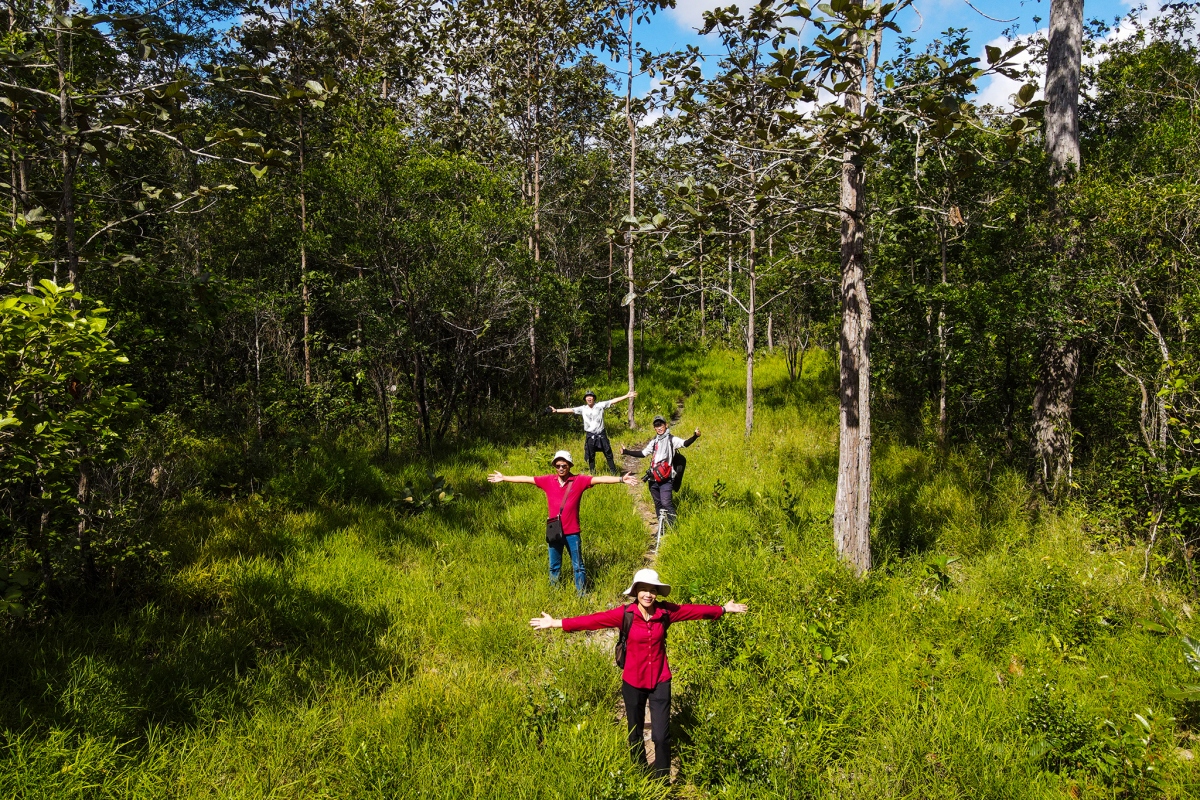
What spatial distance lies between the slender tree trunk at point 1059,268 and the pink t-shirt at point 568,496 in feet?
19.8

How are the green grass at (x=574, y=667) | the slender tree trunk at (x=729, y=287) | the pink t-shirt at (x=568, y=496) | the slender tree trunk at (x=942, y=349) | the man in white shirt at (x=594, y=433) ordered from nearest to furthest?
the green grass at (x=574, y=667)
the pink t-shirt at (x=568, y=496)
the slender tree trunk at (x=729, y=287)
the slender tree trunk at (x=942, y=349)
the man in white shirt at (x=594, y=433)

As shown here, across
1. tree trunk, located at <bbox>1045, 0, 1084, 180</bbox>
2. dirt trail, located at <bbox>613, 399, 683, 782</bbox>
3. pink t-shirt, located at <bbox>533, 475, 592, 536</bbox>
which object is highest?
tree trunk, located at <bbox>1045, 0, 1084, 180</bbox>

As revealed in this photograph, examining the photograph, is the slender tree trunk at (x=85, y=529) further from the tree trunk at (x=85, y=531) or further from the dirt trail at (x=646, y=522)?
the dirt trail at (x=646, y=522)

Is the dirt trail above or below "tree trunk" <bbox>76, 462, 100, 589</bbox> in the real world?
below

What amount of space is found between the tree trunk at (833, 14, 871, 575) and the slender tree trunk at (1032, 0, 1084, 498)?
10.4 ft

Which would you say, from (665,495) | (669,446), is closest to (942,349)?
(669,446)

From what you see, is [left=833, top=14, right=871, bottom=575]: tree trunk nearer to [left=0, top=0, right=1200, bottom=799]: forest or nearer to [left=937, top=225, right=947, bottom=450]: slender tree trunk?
[left=0, top=0, right=1200, bottom=799]: forest

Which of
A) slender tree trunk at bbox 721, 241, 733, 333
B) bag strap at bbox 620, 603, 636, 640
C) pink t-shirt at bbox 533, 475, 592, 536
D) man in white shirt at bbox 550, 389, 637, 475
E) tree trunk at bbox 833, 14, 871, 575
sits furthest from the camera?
man in white shirt at bbox 550, 389, 637, 475

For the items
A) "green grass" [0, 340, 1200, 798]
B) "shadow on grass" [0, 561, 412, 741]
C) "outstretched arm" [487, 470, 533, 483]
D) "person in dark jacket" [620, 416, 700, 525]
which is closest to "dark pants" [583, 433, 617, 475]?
"person in dark jacket" [620, 416, 700, 525]

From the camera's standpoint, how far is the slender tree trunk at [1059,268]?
757cm

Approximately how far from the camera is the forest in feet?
11.8

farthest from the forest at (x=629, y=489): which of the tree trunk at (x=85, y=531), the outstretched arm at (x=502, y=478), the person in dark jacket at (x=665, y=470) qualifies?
the outstretched arm at (x=502, y=478)

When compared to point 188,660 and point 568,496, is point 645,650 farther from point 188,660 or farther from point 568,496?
point 188,660

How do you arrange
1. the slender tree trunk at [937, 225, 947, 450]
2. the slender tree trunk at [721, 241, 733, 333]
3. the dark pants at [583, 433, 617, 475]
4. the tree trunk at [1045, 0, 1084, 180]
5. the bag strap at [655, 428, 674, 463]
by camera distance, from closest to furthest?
the slender tree trunk at [721, 241, 733, 333]
the bag strap at [655, 428, 674, 463]
the tree trunk at [1045, 0, 1084, 180]
the slender tree trunk at [937, 225, 947, 450]
the dark pants at [583, 433, 617, 475]
